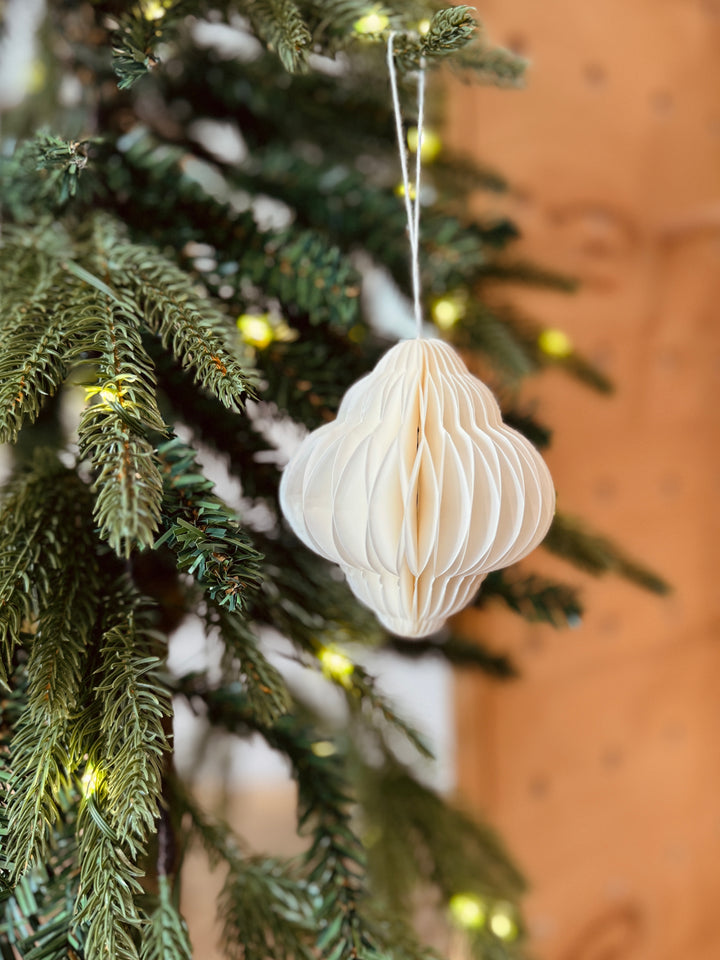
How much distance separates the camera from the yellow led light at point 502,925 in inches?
19.1

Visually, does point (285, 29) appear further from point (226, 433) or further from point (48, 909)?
point (48, 909)

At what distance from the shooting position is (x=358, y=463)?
0.28 metres

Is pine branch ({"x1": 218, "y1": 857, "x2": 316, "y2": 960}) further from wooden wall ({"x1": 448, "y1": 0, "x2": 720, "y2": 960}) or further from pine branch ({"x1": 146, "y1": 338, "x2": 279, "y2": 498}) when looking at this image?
wooden wall ({"x1": 448, "y1": 0, "x2": 720, "y2": 960})

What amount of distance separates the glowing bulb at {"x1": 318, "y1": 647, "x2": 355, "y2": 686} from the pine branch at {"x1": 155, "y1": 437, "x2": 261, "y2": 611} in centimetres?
10

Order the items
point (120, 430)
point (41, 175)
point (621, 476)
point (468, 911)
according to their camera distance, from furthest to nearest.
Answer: point (621, 476) < point (468, 911) < point (41, 175) < point (120, 430)

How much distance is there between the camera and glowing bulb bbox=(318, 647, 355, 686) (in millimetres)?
359

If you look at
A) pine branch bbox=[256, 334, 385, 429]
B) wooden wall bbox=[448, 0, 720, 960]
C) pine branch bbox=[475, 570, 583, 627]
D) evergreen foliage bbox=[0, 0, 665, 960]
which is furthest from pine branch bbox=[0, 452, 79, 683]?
wooden wall bbox=[448, 0, 720, 960]

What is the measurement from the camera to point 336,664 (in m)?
0.36

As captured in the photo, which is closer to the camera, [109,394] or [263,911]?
[109,394]

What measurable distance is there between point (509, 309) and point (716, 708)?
0.56 m

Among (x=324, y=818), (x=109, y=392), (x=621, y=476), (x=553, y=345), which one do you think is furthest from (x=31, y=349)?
(x=621, y=476)

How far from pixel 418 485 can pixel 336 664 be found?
12 centimetres

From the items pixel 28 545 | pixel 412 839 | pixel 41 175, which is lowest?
pixel 412 839

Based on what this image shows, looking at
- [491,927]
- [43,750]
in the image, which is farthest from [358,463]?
[491,927]
